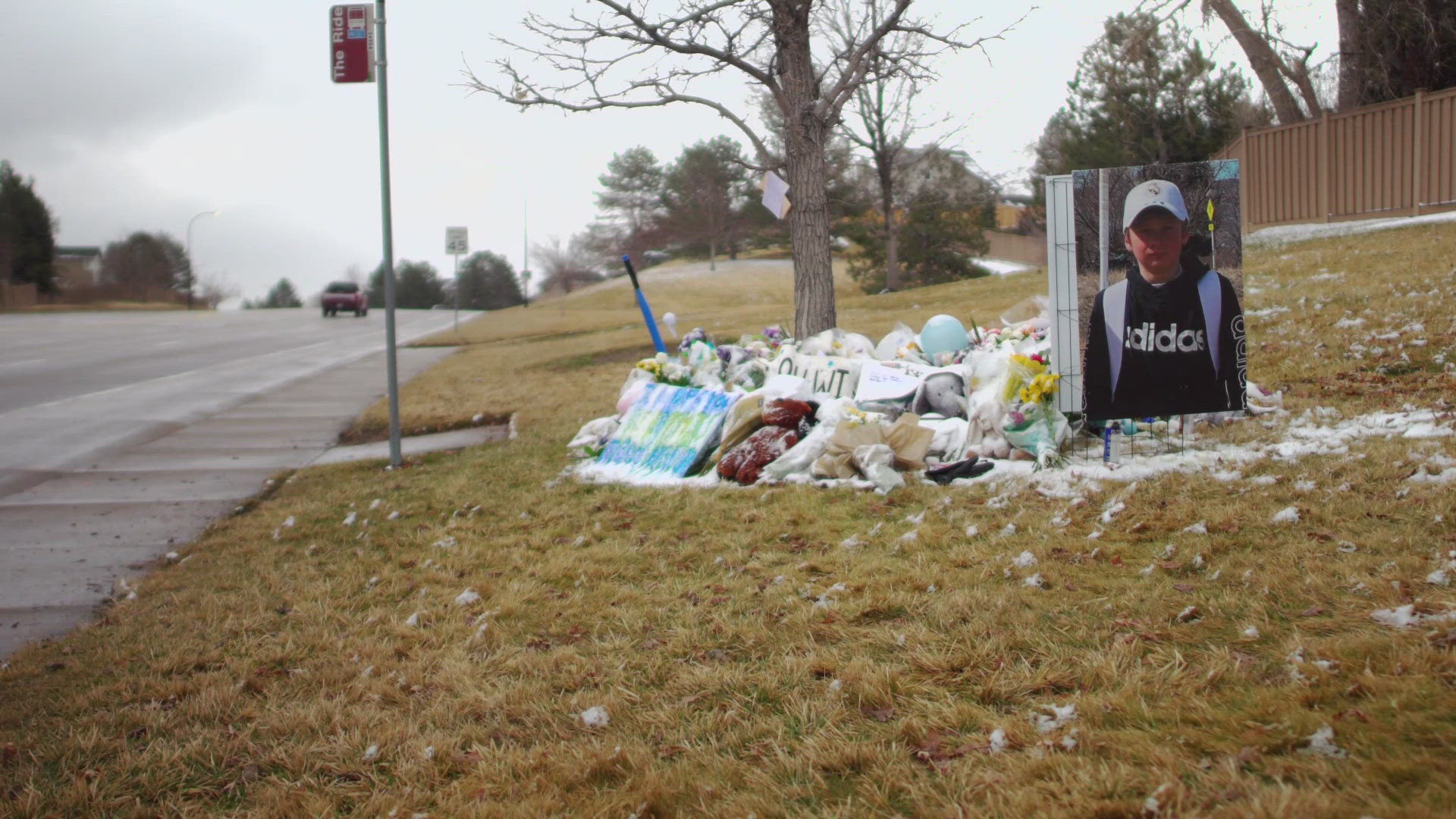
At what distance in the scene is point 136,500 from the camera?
8.13 meters

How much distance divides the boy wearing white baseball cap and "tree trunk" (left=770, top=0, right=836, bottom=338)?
553 cm

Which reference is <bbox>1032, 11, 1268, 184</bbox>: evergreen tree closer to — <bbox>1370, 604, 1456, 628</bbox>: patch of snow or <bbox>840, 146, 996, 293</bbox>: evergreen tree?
<bbox>840, 146, 996, 293</bbox>: evergreen tree

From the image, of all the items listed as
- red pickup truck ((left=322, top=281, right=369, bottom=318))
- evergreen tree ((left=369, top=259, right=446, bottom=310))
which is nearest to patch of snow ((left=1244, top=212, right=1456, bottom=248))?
red pickup truck ((left=322, top=281, right=369, bottom=318))

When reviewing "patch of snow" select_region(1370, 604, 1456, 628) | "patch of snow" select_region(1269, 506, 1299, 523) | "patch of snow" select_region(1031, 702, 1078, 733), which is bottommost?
"patch of snow" select_region(1031, 702, 1078, 733)

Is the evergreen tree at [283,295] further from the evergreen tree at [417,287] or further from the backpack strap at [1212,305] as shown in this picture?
the backpack strap at [1212,305]

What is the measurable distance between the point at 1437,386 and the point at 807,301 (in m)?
6.23

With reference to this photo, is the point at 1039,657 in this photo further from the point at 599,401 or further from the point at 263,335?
the point at 263,335

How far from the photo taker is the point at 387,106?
8266 millimetres

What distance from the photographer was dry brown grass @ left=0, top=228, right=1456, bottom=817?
104 inches

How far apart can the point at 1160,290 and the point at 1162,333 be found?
250mm

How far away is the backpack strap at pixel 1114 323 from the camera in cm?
585

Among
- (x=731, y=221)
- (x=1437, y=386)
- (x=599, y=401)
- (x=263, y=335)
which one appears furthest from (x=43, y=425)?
(x=731, y=221)

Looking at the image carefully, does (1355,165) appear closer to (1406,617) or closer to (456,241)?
(1406,617)

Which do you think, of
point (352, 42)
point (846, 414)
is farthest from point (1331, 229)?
point (352, 42)
